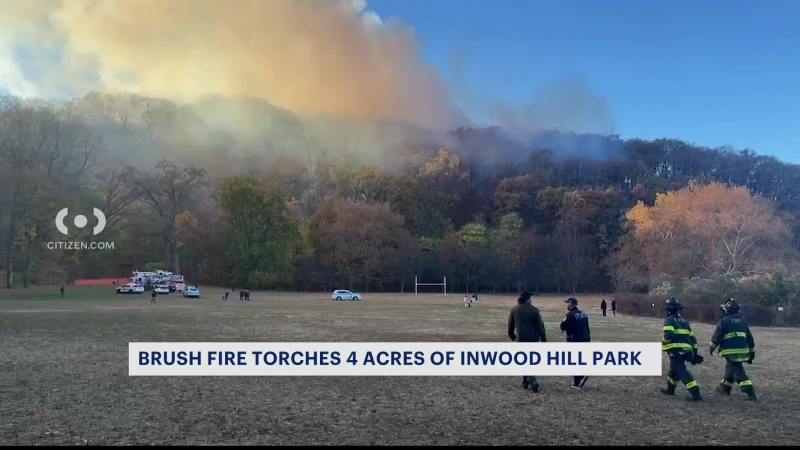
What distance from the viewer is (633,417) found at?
8.38 meters

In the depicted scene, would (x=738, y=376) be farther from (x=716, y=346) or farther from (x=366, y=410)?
(x=366, y=410)

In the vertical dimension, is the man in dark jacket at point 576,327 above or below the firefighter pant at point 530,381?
above

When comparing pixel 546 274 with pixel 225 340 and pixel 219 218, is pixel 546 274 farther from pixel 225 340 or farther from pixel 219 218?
pixel 225 340

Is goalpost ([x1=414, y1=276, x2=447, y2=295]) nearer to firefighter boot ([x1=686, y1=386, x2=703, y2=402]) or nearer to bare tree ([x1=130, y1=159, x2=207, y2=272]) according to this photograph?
bare tree ([x1=130, y1=159, x2=207, y2=272])

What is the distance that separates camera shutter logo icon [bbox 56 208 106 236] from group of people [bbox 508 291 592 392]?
2339 inches

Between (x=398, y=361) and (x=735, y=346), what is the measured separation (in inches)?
253

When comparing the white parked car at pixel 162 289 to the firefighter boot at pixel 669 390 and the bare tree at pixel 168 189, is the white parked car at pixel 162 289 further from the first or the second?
the firefighter boot at pixel 669 390

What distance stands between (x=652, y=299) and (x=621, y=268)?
21.8 m

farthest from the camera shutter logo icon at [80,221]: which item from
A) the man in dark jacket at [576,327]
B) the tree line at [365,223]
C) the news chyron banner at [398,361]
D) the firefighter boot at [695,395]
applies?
the firefighter boot at [695,395]

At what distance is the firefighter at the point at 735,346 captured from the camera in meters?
9.67

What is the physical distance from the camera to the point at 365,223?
74.8 m

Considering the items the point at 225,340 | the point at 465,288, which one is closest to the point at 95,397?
the point at 225,340

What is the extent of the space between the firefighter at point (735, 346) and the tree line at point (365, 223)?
33.7 meters

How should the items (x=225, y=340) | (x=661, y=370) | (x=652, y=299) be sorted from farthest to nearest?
1. (x=652, y=299)
2. (x=225, y=340)
3. (x=661, y=370)
